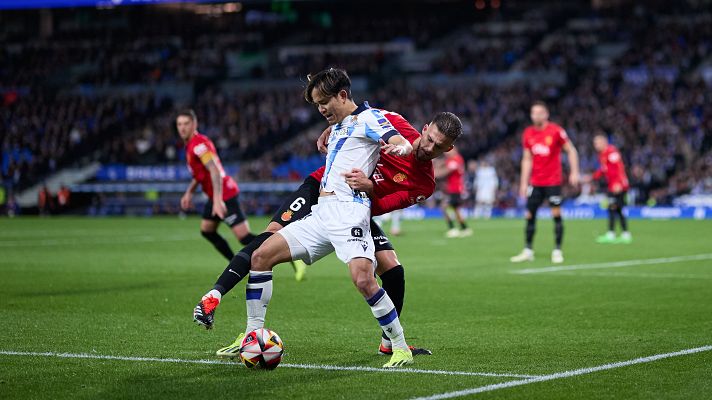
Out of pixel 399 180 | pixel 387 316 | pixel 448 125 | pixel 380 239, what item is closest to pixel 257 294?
pixel 387 316

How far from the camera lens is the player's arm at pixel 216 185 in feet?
44.1

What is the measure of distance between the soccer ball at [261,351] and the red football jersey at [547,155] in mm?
10780

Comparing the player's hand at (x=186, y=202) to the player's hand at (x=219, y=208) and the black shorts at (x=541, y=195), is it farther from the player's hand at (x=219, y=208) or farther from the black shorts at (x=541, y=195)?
the black shorts at (x=541, y=195)

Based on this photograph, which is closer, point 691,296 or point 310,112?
point 691,296

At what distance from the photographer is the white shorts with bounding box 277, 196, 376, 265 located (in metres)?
7.67

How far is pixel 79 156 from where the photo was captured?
50156 millimetres

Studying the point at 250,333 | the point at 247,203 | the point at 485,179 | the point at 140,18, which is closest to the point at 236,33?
the point at 140,18

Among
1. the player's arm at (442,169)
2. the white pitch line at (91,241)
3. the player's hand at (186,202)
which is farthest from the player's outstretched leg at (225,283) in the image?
the player's arm at (442,169)

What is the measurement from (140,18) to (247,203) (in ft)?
67.3

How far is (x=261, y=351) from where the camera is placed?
24.5 ft

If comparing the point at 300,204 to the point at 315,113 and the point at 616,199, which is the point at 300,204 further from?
the point at 315,113

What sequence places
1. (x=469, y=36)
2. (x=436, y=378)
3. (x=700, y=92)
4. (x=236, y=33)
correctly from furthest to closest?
(x=236, y=33), (x=469, y=36), (x=700, y=92), (x=436, y=378)

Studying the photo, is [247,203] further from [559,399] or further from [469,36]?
[559,399]

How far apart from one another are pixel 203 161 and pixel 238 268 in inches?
221
